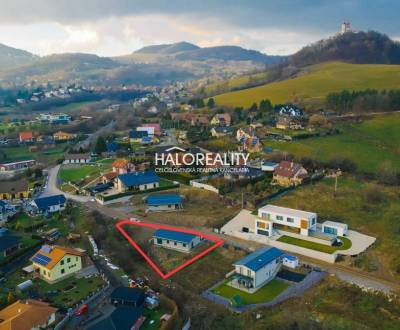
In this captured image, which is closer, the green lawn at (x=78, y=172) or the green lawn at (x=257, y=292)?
the green lawn at (x=257, y=292)

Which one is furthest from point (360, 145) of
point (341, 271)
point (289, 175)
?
point (341, 271)

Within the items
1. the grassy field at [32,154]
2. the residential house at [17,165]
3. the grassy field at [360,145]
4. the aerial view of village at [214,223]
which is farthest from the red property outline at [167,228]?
the grassy field at [32,154]

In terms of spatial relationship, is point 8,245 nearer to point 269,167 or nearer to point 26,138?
point 269,167

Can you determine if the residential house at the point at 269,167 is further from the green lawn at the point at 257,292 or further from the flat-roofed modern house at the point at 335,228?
the green lawn at the point at 257,292

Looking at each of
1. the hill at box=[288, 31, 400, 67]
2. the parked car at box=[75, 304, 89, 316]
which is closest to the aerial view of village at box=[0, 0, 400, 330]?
the parked car at box=[75, 304, 89, 316]

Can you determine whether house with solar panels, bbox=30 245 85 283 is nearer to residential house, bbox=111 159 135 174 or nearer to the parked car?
the parked car

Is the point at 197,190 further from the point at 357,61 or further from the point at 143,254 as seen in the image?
the point at 357,61
